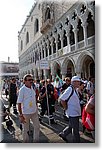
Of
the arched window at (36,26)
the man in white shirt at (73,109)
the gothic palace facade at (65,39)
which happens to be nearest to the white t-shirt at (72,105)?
the man in white shirt at (73,109)

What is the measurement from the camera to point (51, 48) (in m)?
13.8

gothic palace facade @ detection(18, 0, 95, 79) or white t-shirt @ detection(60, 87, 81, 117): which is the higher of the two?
gothic palace facade @ detection(18, 0, 95, 79)

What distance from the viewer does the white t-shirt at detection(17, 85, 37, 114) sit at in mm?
2865

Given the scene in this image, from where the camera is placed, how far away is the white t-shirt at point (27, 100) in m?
2.87

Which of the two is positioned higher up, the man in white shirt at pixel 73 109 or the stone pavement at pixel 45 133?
the man in white shirt at pixel 73 109

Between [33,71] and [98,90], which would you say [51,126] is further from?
[33,71]

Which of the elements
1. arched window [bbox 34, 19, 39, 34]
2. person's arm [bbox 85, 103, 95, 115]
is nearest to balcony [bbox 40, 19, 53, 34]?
arched window [bbox 34, 19, 39, 34]

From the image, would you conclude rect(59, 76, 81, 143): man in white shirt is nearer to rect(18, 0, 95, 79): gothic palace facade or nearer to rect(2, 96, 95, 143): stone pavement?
rect(2, 96, 95, 143): stone pavement

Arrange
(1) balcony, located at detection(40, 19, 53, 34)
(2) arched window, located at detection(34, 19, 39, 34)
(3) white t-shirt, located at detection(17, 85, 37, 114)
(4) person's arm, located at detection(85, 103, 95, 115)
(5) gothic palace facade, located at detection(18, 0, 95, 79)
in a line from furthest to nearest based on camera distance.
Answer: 1. (2) arched window, located at detection(34, 19, 39, 34)
2. (1) balcony, located at detection(40, 19, 53, 34)
3. (5) gothic palace facade, located at detection(18, 0, 95, 79)
4. (3) white t-shirt, located at detection(17, 85, 37, 114)
5. (4) person's arm, located at detection(85, 103, 95, 115)

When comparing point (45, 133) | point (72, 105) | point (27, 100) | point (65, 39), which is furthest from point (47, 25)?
point (72, 105)

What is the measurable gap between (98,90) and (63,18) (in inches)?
344

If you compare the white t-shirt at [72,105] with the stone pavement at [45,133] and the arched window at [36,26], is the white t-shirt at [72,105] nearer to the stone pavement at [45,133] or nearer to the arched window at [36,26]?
the stone pavement at [45,133]

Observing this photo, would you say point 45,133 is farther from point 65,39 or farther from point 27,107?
point 65,39

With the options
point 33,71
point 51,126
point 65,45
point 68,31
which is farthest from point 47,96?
point 33,71
